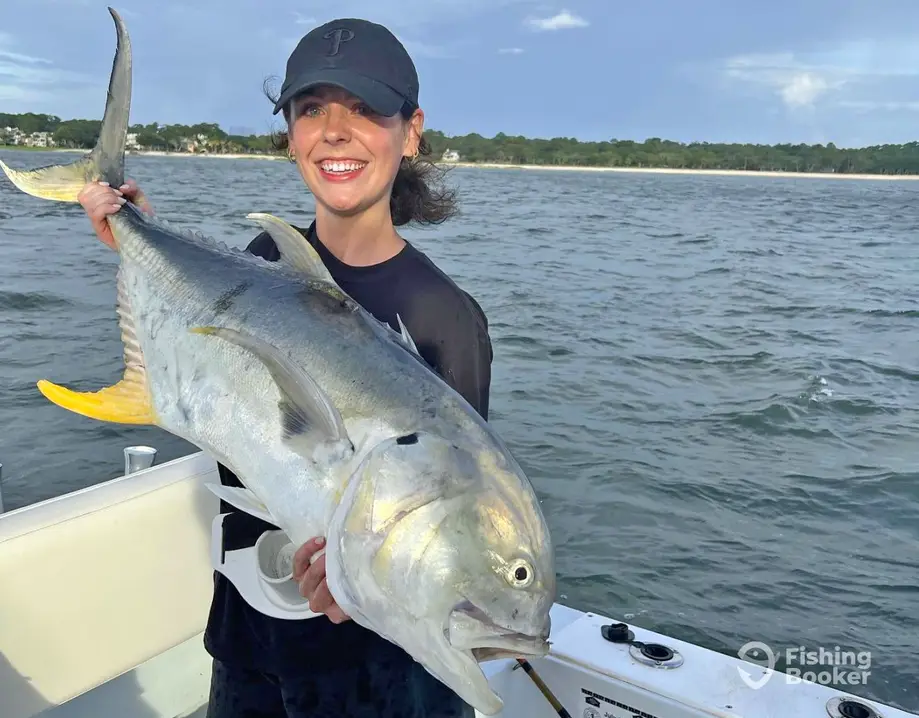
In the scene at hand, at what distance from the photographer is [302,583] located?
1.63m

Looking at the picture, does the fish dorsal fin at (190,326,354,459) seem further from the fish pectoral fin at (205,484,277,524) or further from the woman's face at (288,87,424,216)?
the woman's face at (288,87,424,216)

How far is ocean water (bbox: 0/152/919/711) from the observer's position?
5.90m

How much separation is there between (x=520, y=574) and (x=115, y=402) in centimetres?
112

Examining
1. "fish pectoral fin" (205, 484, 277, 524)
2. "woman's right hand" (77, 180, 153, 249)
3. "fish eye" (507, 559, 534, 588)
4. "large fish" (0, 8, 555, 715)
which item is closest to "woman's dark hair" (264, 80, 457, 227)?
"woman's right hand" (77, 180, 153, 249)

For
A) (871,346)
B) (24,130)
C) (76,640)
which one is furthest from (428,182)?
(24,130)

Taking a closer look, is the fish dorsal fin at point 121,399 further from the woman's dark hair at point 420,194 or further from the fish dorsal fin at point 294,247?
the woman's dark hair at point 420,194

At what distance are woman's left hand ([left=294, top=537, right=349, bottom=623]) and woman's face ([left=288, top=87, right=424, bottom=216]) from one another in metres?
0.93

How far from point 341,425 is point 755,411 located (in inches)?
336

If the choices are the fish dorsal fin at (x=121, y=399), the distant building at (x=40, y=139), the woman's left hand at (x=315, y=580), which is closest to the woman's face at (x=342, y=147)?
the fish dorsal fin at (x=121, y=399)

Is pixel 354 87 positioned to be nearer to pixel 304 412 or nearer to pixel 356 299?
pixel 356 299

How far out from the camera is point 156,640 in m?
2.90

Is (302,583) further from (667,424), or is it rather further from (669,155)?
(669,155)

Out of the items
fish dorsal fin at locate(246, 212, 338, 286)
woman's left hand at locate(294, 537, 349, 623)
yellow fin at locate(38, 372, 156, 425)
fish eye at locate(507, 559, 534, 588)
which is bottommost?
woman's left hand at locate(294, 537, 349, 623)

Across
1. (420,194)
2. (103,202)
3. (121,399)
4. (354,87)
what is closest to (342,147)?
(354,87)
